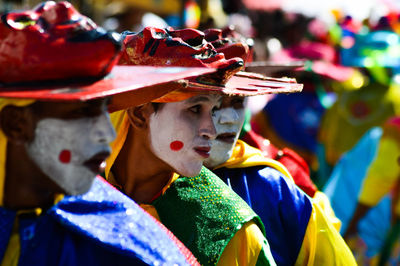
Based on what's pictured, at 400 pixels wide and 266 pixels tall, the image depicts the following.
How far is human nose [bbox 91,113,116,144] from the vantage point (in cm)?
219

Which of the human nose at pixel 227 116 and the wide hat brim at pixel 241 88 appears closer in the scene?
the wide hat brim at pixel 241 88

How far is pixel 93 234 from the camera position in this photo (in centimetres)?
230

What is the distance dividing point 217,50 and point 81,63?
129 centimetres

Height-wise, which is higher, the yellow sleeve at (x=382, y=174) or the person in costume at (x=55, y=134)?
the person in costume at (x=55, y=134)

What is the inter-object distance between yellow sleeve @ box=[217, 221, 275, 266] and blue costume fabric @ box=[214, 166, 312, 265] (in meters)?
0.44

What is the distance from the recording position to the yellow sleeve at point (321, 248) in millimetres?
3322

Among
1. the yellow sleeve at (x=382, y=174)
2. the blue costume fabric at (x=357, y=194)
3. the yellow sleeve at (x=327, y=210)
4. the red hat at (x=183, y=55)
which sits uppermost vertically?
the red hat at (x=183, y=55)

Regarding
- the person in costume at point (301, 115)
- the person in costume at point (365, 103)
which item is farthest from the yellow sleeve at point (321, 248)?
the person in costume at point (365, 103)

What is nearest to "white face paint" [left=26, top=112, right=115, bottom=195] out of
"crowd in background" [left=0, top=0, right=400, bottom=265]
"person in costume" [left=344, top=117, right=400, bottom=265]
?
"crowd in background" [left=0, top=0, right=400, bottom=265]

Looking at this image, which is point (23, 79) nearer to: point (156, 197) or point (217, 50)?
point (156, 197)

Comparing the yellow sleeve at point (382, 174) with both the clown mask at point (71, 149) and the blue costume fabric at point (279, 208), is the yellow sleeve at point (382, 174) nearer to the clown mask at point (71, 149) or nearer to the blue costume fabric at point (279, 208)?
the blue costume fabric at point (279, 208)

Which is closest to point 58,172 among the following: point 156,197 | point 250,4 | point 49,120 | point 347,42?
point 49,120

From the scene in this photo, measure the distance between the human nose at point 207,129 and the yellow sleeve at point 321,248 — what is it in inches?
27.8

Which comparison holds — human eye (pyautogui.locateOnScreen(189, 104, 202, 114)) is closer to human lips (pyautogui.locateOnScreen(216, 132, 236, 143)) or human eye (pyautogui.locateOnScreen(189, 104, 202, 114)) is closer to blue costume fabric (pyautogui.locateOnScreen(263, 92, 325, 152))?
human lips (pyautogui.locateOnScreen(216, 132, 236, 143))
